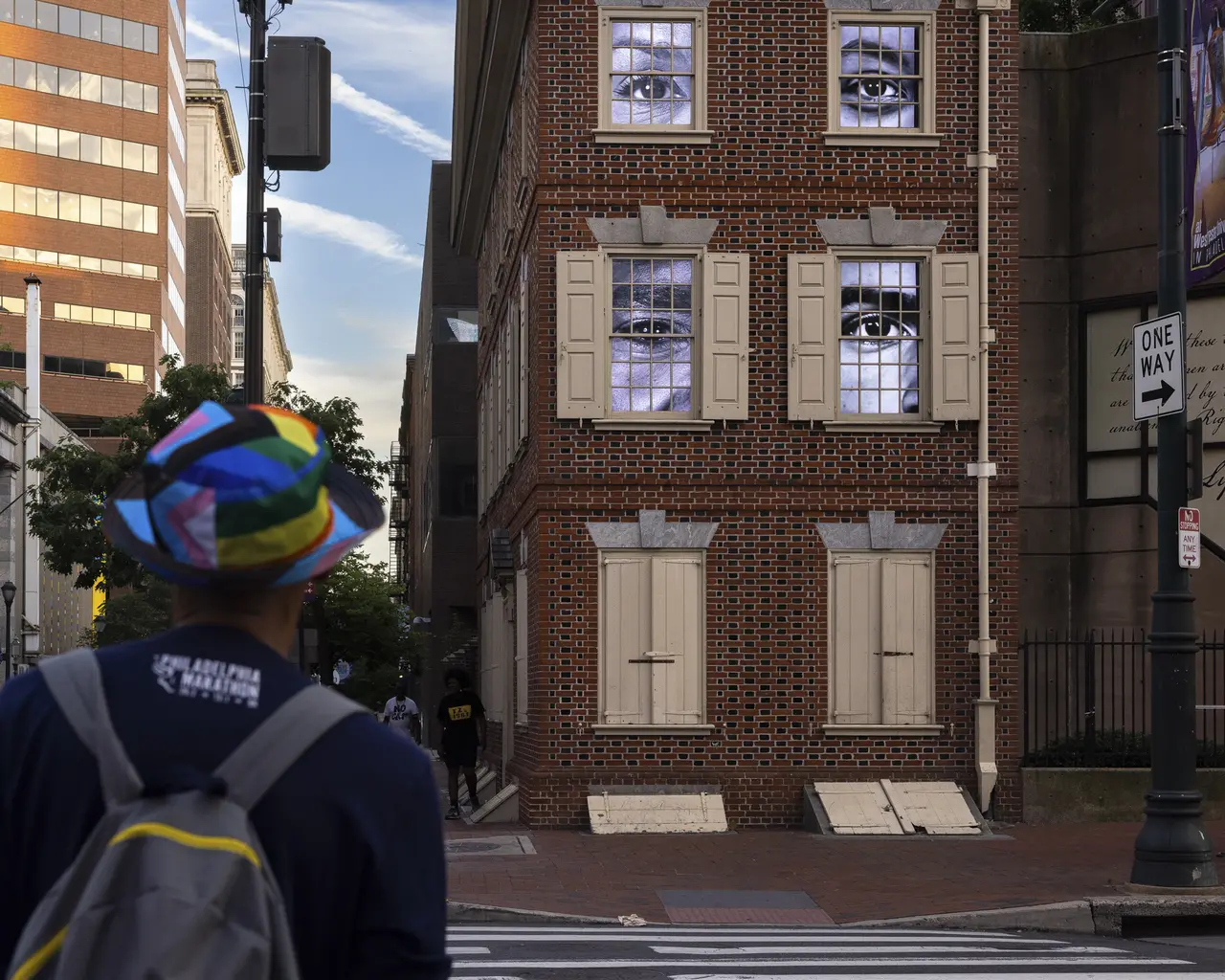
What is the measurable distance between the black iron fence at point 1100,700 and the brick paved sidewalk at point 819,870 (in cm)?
102

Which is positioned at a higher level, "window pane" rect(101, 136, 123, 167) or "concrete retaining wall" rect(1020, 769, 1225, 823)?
"window pane" rect(101, 136, 123, 167)

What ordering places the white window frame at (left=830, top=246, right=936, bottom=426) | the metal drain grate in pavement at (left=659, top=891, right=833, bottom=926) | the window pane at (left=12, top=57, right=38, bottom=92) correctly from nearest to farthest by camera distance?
1. the metal drain grate in pavement at (left=659, top=891, right=833, bottom=926)
2. the white window frame at (left=830, top=246, right=936, bottom=426)
3. the window pane at (left=12, top=57, right=38, bottom=92)

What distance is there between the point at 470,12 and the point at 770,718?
1409 centimetres

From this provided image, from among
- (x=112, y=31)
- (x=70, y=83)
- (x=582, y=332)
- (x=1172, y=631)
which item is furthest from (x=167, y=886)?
(x=112, y=31)

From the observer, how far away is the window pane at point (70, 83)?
94.7 meters

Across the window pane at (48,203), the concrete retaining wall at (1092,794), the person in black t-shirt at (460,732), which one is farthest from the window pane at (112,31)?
the concrete retaining wall at (1092,794)

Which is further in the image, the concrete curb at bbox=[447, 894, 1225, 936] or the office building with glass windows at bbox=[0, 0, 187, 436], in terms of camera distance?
the office building with glass windows at bbox=[0, 0, 187, 436]

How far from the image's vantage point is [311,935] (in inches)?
103

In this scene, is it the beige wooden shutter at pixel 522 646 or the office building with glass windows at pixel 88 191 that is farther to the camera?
the office building with glass windows at pixel 88 191

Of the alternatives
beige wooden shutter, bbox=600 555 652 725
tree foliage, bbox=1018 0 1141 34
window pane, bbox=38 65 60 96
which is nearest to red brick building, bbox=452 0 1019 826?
beige wooden shutter, bbox=600 555 652 725

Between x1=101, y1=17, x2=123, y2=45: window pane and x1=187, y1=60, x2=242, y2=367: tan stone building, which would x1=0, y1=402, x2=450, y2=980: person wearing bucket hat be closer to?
x1=101, y1=17, x2=123, y2=45: window pane

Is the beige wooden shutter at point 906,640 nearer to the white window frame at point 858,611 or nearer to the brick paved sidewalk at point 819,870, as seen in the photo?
the white window frame at point 858,611

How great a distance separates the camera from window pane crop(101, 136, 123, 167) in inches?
3809

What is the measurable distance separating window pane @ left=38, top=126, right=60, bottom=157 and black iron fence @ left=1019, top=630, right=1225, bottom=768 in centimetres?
8016
